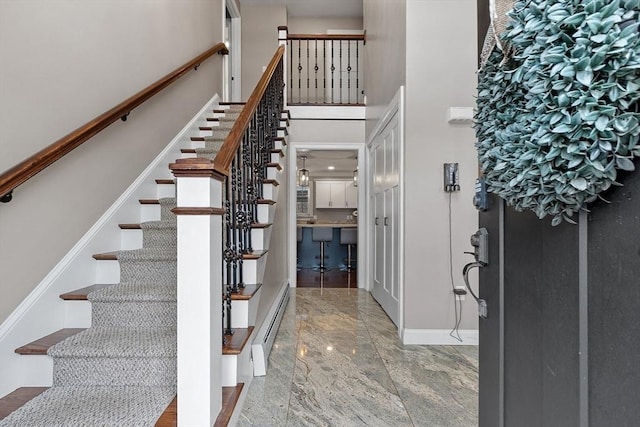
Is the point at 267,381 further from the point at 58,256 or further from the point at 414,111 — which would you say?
the point at 414,111

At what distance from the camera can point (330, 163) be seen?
27.3 ft

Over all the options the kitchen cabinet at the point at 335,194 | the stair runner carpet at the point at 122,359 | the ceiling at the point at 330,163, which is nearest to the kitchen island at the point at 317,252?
the ceiling at the point at 330,163

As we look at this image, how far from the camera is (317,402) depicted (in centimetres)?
184

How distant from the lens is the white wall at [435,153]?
8.77 ft

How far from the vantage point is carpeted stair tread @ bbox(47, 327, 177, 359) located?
1.57 m

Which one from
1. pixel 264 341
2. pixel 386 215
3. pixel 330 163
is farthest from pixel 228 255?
pixel 330 163

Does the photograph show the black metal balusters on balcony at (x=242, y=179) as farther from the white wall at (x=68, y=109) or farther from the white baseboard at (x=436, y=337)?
the white baseboard at (x=436, y=337)

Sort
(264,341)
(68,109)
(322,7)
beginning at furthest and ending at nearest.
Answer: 1. (322,7)
2. (264,341)
3. (68,109)

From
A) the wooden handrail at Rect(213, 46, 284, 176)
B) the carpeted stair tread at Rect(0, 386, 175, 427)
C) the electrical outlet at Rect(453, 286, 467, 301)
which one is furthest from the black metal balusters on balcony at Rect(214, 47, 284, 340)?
the electrical outlet at Rect(453, 286, 467, 301)

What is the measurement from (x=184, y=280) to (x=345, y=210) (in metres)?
8.21

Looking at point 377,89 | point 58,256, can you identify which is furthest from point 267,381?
point 377,89

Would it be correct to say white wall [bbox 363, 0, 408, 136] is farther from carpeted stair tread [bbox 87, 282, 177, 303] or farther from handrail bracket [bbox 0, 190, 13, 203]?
handrail bracket [bbox 0, 190, 13, 203]

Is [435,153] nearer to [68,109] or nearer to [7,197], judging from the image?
[68,109]

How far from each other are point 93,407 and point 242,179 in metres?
1.25
